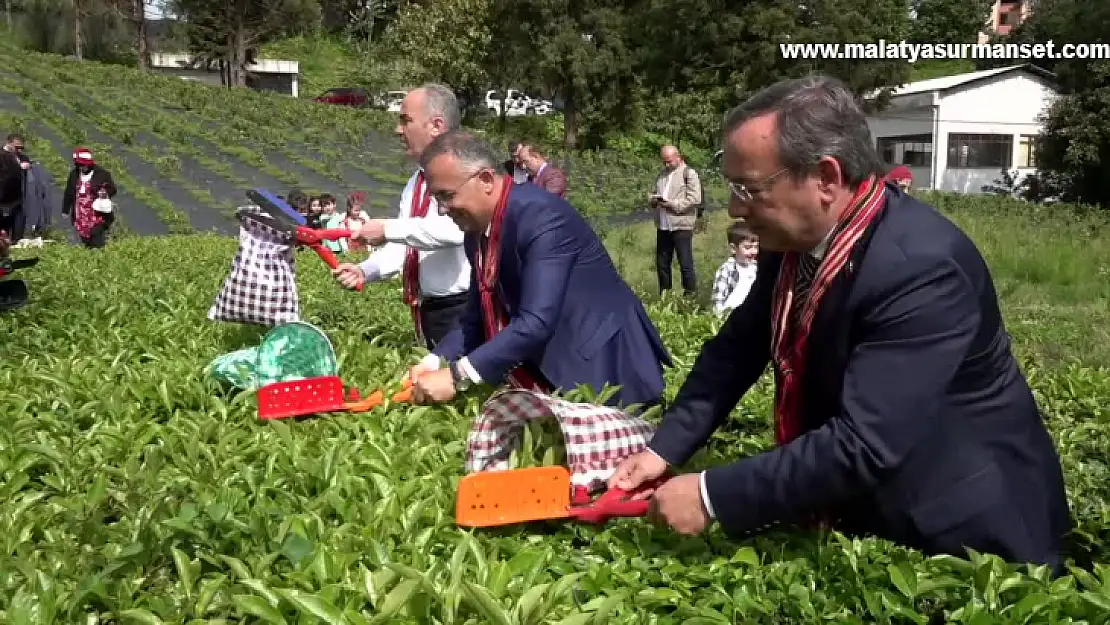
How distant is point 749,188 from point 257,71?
176 feet

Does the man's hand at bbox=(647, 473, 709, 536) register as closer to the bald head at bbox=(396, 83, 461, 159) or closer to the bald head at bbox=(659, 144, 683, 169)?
the bald head at bbox=(396, 83, 461, 159)

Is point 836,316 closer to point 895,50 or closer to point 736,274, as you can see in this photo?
point 736,274

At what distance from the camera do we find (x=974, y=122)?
3669 centimetres

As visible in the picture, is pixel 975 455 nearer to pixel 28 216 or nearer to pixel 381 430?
pixel 381 430

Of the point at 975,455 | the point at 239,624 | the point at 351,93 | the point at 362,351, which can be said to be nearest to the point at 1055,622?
the point at 975,455

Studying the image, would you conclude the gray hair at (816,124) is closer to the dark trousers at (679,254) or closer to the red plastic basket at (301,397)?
the red plastic basket at (301,397)

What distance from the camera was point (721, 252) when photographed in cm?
1734

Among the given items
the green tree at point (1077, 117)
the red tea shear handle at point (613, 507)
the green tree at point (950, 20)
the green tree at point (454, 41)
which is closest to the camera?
the red tea shear handle at point (613, 507)

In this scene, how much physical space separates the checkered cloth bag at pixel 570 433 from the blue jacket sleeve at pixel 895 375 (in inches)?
31.2

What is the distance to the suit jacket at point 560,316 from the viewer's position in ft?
12.0

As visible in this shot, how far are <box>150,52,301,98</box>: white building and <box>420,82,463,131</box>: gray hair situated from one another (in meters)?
48.6

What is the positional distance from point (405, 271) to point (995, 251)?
12871 mm

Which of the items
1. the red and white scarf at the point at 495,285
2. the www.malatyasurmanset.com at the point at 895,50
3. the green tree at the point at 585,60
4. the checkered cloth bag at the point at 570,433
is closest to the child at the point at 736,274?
the red and white scarf at the point at 495,285

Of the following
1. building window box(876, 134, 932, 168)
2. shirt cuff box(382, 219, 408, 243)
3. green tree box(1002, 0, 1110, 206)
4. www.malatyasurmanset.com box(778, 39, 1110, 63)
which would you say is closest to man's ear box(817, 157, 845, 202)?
shirt cuff box(382, 219, 408, 243)
